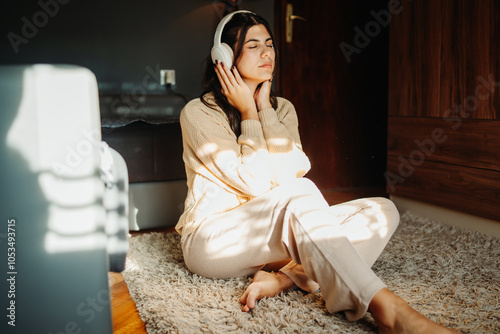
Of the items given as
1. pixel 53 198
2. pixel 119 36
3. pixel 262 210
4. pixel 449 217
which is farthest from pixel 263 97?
pixel 119 36

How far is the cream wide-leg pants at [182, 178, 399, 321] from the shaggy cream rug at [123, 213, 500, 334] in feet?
0.19

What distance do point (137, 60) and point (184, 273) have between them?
1727 mm

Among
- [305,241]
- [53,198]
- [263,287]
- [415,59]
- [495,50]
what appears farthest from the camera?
[415,59]

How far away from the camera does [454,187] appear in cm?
198

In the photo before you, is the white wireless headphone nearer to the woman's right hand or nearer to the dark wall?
the woman's right hand

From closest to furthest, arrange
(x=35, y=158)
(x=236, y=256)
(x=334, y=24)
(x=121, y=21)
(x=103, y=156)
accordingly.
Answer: (x=35, y=158)
(x=103, y=156)
(x=236, y=256)
(x=121, y=21)
(x=334, y=24)

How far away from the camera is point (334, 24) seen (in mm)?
3031

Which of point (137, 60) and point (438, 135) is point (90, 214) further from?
point (137, 60)

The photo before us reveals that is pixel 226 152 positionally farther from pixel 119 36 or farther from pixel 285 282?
pixel 119 36

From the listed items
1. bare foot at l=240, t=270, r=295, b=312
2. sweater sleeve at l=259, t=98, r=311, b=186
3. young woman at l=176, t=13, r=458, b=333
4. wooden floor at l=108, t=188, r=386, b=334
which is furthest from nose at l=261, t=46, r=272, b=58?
wooden floor at l=108, t=188, r=386, b=334

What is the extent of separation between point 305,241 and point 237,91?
1.83 feet

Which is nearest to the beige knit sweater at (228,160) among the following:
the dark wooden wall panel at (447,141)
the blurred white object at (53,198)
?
the blurred white object at (53,198)

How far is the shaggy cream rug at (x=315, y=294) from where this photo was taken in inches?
41.2

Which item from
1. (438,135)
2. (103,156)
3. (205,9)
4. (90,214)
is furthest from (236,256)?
(205,9)
